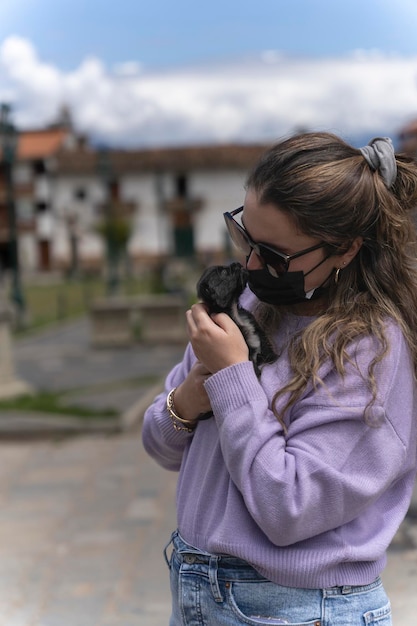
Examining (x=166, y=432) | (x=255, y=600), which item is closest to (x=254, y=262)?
(x=166, y=432)

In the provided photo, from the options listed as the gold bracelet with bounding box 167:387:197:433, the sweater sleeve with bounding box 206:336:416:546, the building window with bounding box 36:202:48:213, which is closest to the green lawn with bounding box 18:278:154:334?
the gold bracelet with bounding box 167:387:197:433

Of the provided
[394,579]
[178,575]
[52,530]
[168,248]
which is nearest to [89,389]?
[52,530]

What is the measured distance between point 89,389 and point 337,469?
788 cm

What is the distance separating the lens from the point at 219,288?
134 cm

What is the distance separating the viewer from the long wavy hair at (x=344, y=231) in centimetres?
126

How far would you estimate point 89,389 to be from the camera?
29.4 feet

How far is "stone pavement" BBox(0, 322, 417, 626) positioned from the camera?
3516 mm

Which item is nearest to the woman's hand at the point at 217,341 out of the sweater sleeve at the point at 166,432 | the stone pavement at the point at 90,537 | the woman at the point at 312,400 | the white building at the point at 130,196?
the woman at the point at 312,400

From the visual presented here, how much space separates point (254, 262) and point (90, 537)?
3.35 meters

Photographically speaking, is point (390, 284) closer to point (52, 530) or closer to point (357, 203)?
point (357, 203)

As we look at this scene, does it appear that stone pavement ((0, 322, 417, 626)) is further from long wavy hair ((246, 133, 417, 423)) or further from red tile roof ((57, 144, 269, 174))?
red tile roof ((57, 144, 269, 174))

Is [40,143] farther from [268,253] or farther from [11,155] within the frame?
[268,253]

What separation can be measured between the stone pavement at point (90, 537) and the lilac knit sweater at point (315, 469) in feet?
7.10

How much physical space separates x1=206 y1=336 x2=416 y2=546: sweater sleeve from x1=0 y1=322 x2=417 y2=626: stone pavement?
224 cm
